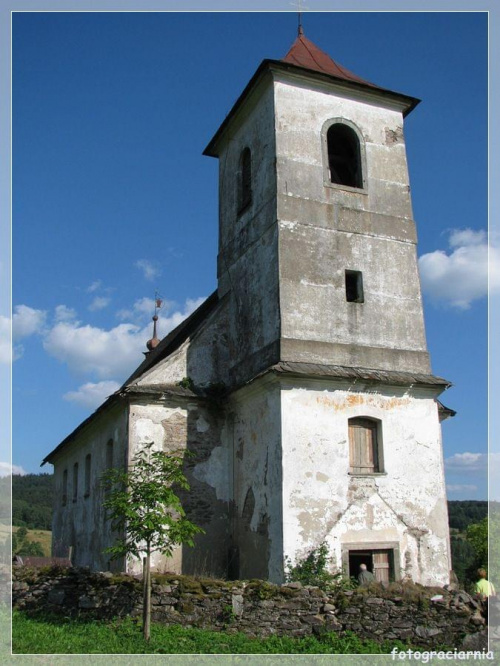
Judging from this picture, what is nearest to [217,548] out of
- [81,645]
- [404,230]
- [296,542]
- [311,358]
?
[296,542]

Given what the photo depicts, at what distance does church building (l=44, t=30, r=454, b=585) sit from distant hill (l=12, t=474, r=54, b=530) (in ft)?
94.8

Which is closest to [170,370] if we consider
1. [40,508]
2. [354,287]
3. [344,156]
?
[354,287]

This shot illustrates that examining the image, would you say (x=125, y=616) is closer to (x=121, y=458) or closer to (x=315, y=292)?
(x=121, y=458)

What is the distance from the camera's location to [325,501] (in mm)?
14070

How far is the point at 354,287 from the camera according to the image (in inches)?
652

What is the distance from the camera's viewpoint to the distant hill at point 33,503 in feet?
165

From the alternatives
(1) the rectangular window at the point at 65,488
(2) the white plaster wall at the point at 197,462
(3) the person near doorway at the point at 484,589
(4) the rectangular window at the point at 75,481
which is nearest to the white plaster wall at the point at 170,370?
(2) the white plaster wall at the point at 197,462

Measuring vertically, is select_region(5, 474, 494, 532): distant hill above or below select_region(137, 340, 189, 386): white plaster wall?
below

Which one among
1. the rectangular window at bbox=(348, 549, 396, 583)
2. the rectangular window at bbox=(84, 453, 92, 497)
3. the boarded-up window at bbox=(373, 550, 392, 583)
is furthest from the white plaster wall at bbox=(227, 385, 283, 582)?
the rectangular window at bbox=(84, 453, 92, 497)

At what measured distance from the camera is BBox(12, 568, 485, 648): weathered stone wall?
11.4 metres

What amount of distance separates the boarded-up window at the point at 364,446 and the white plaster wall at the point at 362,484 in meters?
0.24

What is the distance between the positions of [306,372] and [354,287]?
3216mm

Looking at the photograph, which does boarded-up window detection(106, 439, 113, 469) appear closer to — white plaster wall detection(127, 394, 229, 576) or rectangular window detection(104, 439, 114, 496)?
rectangular window detection(104, 439, 114, 496)

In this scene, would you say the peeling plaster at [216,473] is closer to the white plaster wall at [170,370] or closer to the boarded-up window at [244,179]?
the white plaster wall at [170,370]
